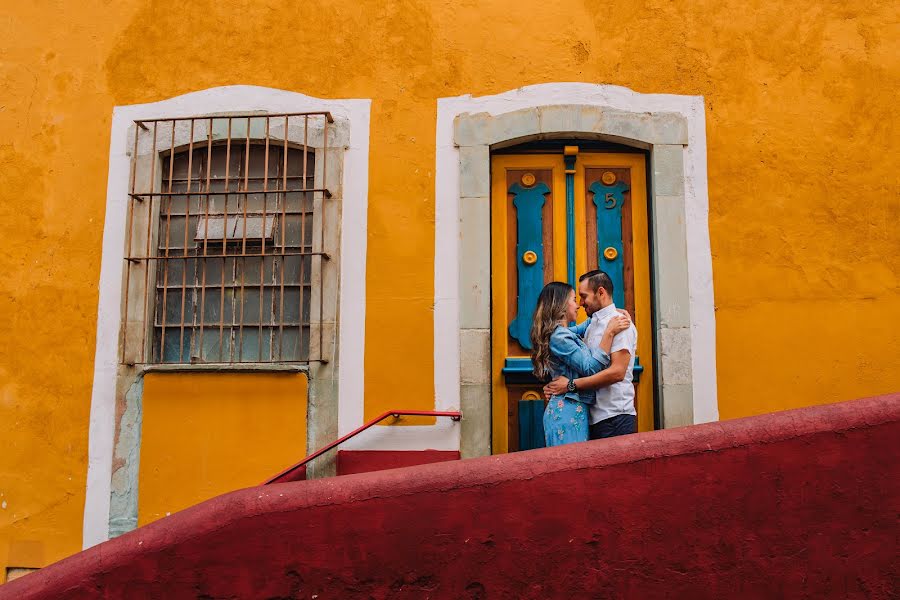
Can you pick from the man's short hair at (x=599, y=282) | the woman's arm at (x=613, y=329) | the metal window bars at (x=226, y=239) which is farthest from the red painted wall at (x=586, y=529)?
the metal window bars at (x=226, y=239)

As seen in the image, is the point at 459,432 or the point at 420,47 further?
the point at 420,47

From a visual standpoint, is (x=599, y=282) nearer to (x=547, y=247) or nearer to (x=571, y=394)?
(x=571, y=394)

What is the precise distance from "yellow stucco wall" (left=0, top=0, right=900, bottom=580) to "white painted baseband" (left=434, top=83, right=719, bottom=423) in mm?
73

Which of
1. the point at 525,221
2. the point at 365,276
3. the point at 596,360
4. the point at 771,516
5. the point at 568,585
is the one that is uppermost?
the point at 525,221

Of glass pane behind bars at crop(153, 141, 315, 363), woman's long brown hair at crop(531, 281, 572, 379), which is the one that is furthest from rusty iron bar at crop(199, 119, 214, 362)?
woman's long brown hair at crop(531, 281, 572, 379)

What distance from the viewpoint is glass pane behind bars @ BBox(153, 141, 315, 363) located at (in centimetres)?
570

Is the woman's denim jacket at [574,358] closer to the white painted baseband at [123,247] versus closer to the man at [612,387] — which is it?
the man at [612,387]

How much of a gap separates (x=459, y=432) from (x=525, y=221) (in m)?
1.52

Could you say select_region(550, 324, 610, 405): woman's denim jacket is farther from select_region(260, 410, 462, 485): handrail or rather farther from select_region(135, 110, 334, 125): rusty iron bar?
select_region(135, 110, 334, 125): rusty iron bar

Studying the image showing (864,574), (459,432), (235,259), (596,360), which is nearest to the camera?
(864,574)

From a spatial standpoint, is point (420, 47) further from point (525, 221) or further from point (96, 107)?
point (96, 107)

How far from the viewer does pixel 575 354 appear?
4633 mm

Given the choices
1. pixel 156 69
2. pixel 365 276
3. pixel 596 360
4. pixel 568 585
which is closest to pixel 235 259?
pixel 365 276

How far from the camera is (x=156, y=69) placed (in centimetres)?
596
